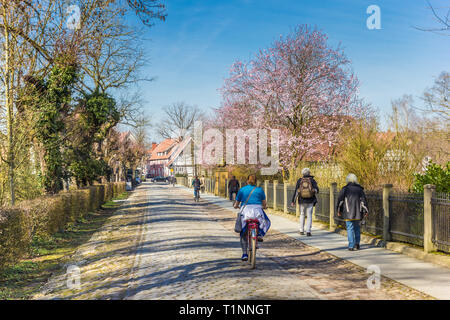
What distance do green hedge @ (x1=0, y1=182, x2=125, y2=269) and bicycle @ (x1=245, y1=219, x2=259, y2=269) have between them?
4.50 m

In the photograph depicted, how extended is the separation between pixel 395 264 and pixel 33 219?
8764mm

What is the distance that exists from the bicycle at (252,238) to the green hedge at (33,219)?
4.50m

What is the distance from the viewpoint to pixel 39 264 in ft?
33.0

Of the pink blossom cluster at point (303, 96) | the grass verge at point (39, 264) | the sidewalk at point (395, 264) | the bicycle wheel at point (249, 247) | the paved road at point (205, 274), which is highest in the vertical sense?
the pink blossom cluster at point (303, 96)

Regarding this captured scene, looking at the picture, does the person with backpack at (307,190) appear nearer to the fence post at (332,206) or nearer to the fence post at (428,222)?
the fence post at (332,206)

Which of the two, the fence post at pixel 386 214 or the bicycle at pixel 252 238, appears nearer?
the bicycle at pixel 252 238

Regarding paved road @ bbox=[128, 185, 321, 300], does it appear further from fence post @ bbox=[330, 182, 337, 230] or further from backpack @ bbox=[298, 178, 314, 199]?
fence post @ bbox=[330, 182, 337, 230]

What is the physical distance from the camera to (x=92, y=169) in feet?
79.4

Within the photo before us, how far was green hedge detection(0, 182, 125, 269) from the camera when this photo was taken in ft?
26.9

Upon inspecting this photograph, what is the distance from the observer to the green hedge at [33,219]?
8.19 meters

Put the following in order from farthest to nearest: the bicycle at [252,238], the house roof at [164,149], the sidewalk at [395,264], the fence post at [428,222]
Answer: the house roof at [164,149] < the fence post at [428,222] < the bicycle at [252,238] < the sidewalk at [395,264]

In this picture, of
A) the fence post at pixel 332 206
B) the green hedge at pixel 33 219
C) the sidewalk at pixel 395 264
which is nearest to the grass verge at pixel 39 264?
the green hedge at pixel 33 219

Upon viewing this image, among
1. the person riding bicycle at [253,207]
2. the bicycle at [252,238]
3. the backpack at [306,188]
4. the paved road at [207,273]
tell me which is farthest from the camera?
the backpack at [306,188]

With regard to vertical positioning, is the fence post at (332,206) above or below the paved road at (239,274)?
above
